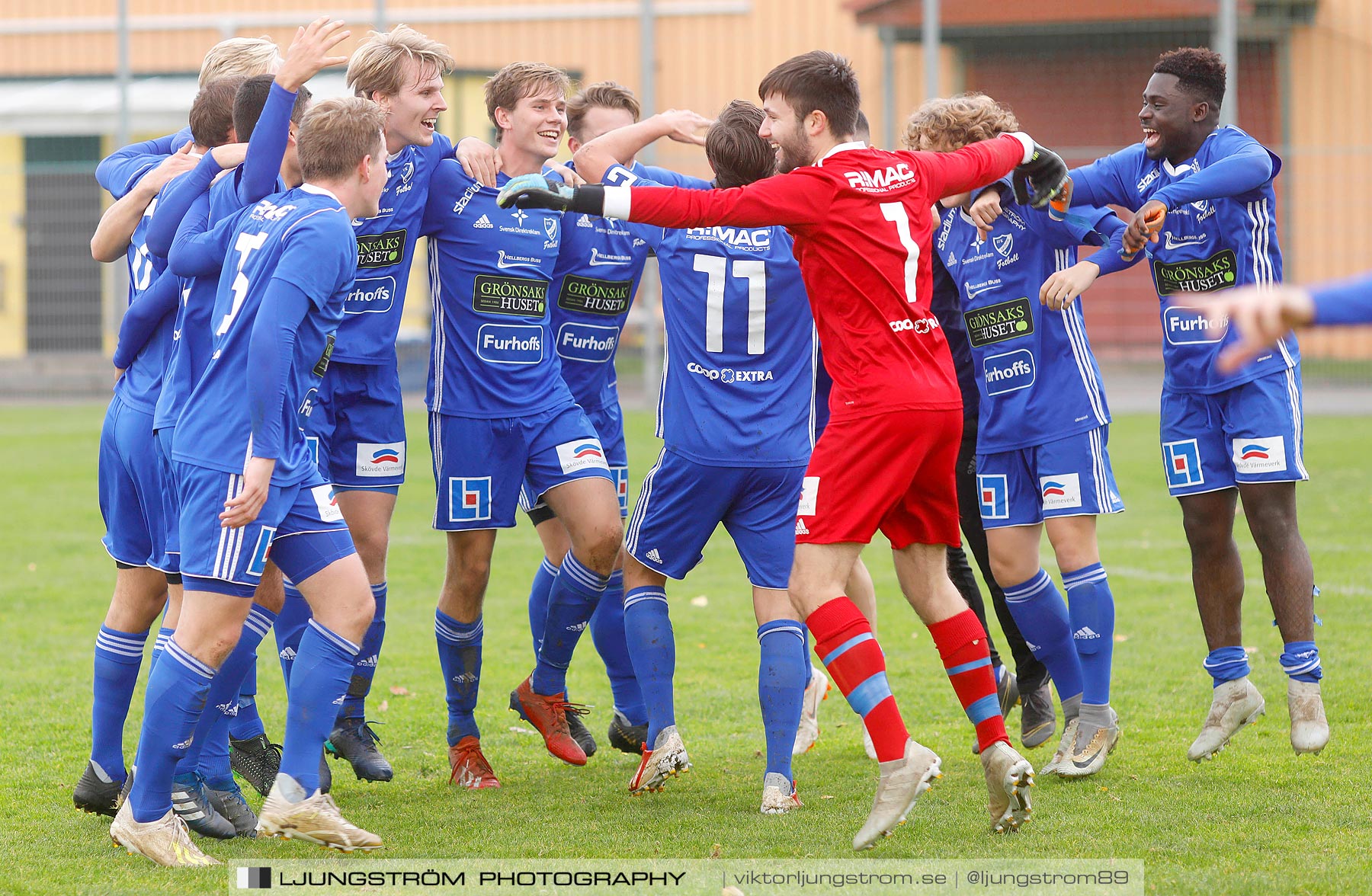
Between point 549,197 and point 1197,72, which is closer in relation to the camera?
point 549,197

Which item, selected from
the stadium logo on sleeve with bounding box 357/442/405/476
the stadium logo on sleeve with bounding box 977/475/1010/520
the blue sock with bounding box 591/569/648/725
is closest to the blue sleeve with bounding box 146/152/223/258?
the stadium logo on sleeve with bounding box 357/442/405/476

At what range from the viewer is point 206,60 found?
→ 4961 mm

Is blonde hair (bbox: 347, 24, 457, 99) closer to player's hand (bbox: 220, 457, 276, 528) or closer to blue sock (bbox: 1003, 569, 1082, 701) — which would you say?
player's hand (bbox: 220, 457, 276, 528)

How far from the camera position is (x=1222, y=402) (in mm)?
5070

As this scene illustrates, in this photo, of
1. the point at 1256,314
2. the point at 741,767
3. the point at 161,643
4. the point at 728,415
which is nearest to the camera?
the point at 1256,314

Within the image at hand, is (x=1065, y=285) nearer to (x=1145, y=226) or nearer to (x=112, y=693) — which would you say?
(x=1145, y=226)

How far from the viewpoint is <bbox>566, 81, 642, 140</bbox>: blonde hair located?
18.9 ft

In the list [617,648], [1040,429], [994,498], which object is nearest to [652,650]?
[617,648]

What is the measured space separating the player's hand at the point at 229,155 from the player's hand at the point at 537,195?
1.10m

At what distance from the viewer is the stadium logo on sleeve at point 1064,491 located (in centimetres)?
504

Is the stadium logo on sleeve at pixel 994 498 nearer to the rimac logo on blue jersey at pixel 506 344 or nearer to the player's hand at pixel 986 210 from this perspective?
the player's hand at pixel 986 210

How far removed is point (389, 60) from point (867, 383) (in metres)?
2.22

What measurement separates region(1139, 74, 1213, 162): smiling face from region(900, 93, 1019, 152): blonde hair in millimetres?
473

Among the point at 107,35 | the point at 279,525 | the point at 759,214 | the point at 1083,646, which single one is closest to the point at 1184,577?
the point at 1083,646
